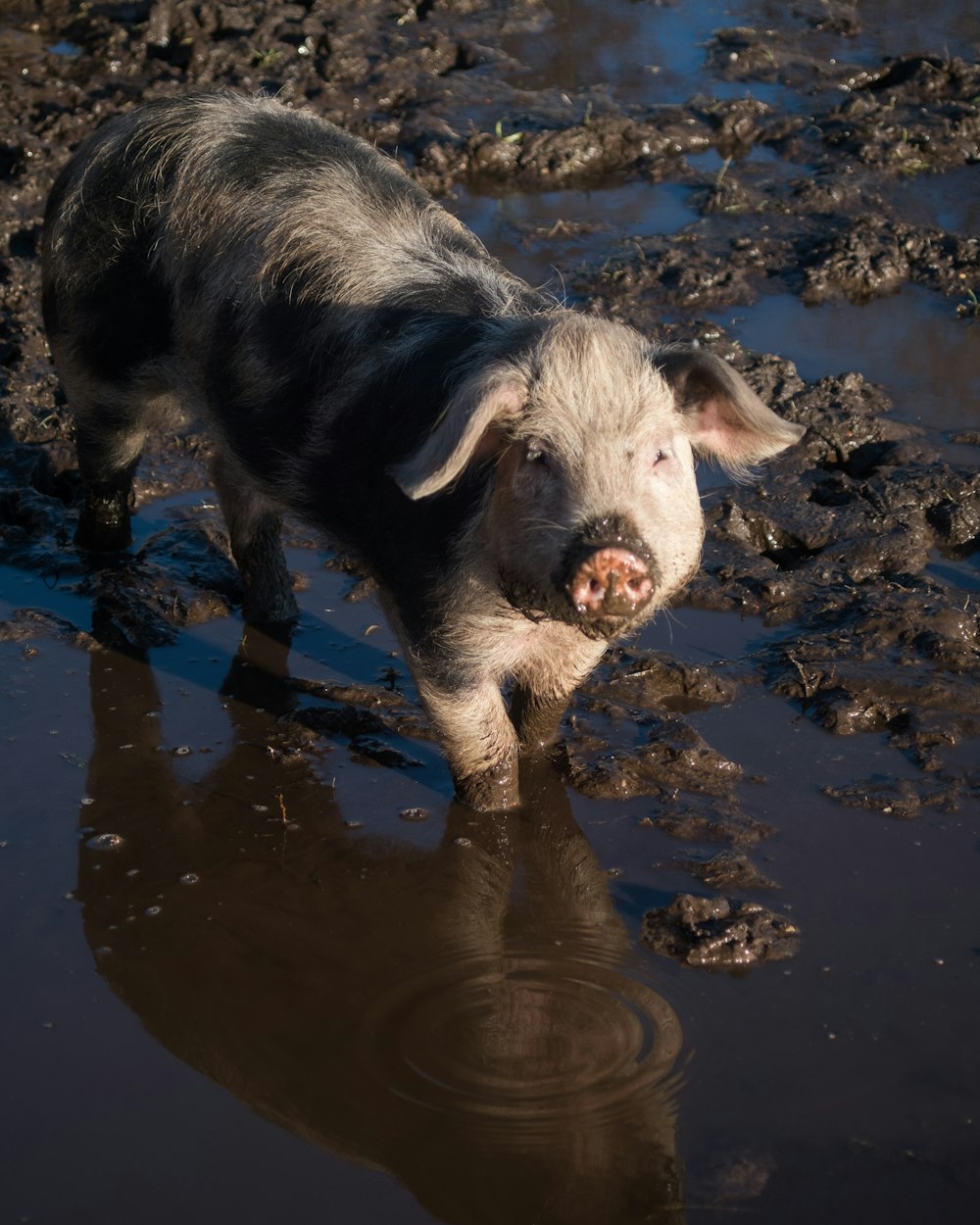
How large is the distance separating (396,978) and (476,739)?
867mm

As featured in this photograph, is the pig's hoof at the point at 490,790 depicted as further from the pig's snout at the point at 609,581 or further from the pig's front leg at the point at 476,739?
the pig's snout at the point at 609,581

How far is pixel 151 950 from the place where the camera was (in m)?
4.45

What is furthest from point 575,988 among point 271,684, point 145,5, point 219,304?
point 145,5

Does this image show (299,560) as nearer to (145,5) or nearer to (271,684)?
(271,684)

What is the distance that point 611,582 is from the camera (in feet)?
12.3

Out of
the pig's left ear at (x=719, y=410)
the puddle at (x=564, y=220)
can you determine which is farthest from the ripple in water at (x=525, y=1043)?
the puddle at (x=564, y=220)

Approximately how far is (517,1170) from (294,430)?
2.52m

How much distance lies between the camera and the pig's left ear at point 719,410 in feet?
13.8

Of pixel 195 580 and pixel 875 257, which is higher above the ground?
pixel 875 257

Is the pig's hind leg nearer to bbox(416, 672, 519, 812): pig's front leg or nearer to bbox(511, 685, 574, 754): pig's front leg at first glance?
bbox(511, 685, 574, 754): pig's front leg

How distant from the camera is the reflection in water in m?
3.69

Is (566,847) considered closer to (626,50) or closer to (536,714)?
(536,714)

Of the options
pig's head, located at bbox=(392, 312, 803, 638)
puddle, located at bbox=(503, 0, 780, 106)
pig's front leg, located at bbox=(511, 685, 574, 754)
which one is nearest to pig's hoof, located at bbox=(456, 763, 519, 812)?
pig's front leg, located at bbox=(511, 685, 574, 754)

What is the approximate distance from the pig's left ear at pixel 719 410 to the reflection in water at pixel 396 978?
1.35 m
